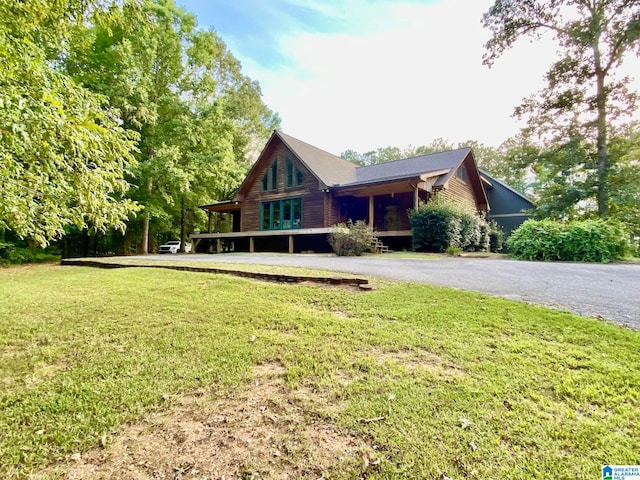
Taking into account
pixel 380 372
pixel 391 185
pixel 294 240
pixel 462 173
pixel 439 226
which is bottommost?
pixel 380 372

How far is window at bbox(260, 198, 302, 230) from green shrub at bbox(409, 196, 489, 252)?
6475 mm

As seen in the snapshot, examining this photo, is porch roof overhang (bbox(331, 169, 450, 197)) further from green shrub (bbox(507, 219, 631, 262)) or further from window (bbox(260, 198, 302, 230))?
green shrub (bbox(507, 219, 631, 262))

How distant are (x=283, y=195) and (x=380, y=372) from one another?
51.4ft

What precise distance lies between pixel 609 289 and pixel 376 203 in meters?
13.2

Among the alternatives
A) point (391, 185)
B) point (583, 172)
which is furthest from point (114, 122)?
point (583, 172)

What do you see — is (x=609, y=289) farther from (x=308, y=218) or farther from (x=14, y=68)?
(x=308, y=218)

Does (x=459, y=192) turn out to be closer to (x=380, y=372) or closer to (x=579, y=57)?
(x=579, y=57)

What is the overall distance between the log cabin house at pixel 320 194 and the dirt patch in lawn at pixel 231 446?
485 inches

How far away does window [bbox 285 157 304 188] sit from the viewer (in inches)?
671

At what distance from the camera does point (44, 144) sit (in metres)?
2.77

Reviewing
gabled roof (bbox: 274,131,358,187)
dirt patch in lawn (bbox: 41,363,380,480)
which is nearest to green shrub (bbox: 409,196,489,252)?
gabled roof (bbox: 274,131,358,187)

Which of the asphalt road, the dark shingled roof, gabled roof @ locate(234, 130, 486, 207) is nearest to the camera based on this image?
the asphalt road

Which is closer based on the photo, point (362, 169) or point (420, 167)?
point (420, 167)

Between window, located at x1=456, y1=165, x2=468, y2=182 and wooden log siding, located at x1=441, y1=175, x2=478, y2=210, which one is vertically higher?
window, located at x1=456, y1=165, x2=468, y2=182
